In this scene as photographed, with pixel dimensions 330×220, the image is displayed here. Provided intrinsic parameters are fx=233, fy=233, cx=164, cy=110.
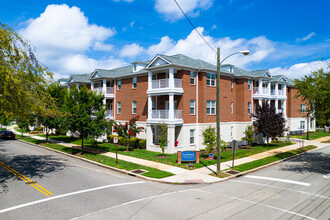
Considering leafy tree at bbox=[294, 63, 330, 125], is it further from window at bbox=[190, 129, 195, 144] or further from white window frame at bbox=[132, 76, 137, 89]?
white window frame at bbox=[132, 76, 137, 89]

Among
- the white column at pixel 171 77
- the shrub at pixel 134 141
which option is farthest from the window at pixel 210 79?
the shrub at pixel 134 141

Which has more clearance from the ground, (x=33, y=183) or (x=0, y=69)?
(x=0, y=69)

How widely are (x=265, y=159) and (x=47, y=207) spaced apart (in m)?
18.1

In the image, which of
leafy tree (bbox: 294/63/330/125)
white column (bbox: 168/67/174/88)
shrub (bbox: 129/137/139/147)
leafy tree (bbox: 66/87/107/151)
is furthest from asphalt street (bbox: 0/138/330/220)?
white column (bbox: 168/67/174/88)

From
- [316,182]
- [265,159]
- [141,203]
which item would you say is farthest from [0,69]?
[265,159]

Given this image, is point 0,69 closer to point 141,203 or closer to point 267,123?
point 141,203

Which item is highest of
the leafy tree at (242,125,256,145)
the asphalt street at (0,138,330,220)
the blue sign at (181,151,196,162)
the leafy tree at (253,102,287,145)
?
the leafy tree at (253,102,287,145)

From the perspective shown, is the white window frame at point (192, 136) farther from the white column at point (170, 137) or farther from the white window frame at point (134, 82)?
the white window frame at point (134, 82)

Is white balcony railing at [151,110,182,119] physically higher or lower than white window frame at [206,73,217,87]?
lower

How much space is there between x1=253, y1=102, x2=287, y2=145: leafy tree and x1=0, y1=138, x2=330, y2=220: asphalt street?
459 inches

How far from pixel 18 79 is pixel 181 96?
15348 mm

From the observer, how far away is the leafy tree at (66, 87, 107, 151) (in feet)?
71.4

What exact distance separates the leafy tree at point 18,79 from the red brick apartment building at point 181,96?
35.1ft

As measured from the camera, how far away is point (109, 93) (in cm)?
3278
